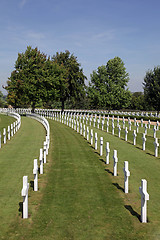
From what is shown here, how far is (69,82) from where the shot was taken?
78625mm

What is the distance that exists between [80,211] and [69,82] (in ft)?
237

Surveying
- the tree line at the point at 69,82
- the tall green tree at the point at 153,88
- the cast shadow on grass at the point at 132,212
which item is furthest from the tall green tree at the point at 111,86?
the cast shadow on grass at the point at 132,212

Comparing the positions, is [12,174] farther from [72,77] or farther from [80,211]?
[72,77]

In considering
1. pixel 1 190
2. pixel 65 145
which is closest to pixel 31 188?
pixel 1 190

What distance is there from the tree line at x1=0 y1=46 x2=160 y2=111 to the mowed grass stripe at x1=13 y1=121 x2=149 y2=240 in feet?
175

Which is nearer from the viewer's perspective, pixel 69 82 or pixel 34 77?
pixel 34 77

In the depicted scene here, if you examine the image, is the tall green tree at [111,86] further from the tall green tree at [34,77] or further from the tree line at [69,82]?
the tall green tree at [34,77]

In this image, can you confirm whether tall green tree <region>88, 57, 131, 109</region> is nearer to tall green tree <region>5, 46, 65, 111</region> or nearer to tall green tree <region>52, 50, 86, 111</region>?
tall green tree <region>52, 50, 86, 111</region>

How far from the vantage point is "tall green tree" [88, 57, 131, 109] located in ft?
258

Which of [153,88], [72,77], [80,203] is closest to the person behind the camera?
[80,203]

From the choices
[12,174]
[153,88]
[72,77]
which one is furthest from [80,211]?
[72,77]

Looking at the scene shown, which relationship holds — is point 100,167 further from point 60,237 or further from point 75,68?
point 75,68

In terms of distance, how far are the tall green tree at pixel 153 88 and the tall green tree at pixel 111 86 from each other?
44.0ft

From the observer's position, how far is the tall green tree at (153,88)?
62594mm
